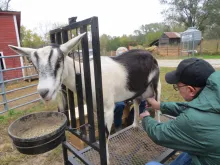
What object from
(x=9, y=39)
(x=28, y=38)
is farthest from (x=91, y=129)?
(x=28, y=38)

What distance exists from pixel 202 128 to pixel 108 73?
1.34m

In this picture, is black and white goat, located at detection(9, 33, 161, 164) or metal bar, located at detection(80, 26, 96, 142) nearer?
black and white goat, located at detection(9, 33, 161, 164)

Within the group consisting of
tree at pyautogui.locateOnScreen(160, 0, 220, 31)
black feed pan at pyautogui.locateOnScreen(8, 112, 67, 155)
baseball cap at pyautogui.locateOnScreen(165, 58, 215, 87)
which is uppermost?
tree at pyautogui.locateOnScreen(160, 0, 220, 31)

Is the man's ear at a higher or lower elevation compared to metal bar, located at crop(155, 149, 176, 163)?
higher

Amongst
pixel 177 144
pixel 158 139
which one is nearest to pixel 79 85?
pixel 158 139

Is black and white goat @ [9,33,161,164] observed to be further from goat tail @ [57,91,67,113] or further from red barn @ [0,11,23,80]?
red barn @ [0,11,23,80]

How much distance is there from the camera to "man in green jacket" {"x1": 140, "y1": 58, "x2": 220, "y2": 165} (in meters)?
1.18

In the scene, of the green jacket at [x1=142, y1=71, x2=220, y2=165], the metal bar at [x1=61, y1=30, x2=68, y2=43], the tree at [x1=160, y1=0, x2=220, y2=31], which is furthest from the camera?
the tree at [x1=160, y1=0, x2=220, y2=31]

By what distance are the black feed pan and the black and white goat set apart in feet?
1.11

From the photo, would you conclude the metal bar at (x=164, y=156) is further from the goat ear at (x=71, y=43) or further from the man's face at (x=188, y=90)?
the goat ear at (x=71, y=43)

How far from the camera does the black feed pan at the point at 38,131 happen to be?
1597mm

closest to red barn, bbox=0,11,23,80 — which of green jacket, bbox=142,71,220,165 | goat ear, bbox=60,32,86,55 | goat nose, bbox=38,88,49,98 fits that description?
goat ear, bbox=60,32,86,55

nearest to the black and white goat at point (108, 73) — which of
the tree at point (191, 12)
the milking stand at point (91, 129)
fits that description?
the milking stand at point (91, 129)

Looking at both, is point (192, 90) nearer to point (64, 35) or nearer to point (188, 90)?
point (188, 90)
